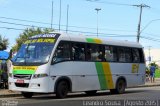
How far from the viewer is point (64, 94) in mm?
21453

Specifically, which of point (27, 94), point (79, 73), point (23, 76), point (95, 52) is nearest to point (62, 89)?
point (79, 73)

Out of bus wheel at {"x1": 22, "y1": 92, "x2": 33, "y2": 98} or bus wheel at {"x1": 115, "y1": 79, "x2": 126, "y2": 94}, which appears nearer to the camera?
bus wheel at {"x1": 22, "y1": 92, "x2": 33, "y2": 98}

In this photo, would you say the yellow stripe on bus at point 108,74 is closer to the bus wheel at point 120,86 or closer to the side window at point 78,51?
the bus wheel at point 120,86

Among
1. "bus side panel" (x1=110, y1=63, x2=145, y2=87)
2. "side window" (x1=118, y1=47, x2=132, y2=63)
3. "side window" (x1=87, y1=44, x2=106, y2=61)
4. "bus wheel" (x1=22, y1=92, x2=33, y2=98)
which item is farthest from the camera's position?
"side window" (x1=118, y1=47, x2=132, y2=63)

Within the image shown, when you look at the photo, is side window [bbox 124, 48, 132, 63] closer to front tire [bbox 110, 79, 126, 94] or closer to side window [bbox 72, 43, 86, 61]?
front tire [bbox 110, 79, 126, 94]

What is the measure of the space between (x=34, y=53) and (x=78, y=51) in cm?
265

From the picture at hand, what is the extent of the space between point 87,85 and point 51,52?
372 cm

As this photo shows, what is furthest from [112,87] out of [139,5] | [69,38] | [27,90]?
[139,5]

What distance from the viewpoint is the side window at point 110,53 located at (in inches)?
981

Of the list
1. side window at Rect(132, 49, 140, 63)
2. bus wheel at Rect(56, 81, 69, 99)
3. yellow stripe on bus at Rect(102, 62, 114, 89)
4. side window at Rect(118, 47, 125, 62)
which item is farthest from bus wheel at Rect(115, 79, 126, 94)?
bus wheel at Rect(56, 81, 69, 99)

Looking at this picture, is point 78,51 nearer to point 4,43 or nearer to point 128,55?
point 128,55

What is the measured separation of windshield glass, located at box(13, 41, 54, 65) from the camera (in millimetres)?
20594

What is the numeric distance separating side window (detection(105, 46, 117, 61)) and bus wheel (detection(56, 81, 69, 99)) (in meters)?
4.07

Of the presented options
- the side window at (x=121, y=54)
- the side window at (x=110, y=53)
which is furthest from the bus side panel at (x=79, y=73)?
the side window at (x=121, y=54)
